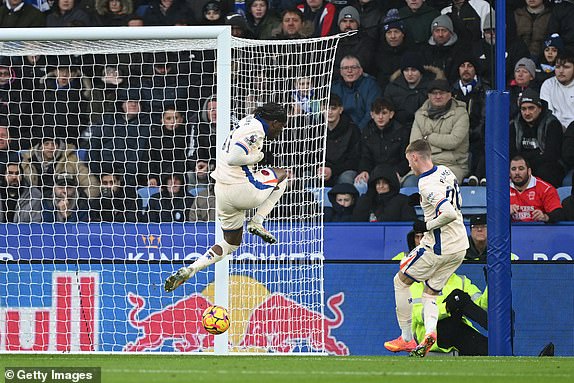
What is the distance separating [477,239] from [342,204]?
1.70 m

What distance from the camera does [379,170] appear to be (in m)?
13.4

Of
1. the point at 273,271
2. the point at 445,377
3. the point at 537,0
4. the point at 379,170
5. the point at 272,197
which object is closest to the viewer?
the point at 445,377

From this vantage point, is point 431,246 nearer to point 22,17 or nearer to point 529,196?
point 529,196

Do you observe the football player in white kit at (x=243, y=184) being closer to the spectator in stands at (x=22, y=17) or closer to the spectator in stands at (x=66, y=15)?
the spectator in stands at (x=66, y=15)

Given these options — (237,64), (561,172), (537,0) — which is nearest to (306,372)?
(237,64)

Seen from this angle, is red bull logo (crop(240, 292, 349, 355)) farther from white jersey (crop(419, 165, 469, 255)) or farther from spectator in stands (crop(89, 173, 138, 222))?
spectator in stands (crop(89, 173, 138, 222))

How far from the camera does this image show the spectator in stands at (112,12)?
15688 mm

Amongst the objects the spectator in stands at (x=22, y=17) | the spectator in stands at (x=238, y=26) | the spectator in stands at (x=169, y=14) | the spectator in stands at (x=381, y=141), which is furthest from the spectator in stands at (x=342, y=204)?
the spectator in stands at (x=22, y=17)

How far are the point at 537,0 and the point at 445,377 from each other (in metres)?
8.23

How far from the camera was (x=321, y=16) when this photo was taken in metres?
15.1

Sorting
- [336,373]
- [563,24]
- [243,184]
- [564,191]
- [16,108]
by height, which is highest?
[563,24]

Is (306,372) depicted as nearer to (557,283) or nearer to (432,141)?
(557,283)

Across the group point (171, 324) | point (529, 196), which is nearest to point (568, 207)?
point (529, 196)

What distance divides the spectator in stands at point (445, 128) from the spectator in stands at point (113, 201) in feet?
11.0
